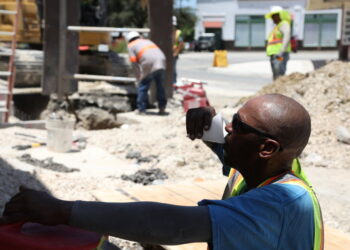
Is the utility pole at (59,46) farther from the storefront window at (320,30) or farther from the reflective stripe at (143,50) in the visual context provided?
the storefront window at (320,30)

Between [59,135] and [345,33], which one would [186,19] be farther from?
[59,135]

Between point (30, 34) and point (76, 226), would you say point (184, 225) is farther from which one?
point (30, 34)

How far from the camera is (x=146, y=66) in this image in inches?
370

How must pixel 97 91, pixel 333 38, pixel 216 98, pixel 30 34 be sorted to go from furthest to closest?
pixel 333 38, pixel 216 98, pixel 30 34, pixel 97 91

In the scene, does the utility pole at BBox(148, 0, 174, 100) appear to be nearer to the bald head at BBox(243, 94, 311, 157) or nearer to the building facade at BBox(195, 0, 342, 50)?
the bald head at BBox(243, 94, 311, 157)

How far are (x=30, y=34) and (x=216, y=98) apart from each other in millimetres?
4483

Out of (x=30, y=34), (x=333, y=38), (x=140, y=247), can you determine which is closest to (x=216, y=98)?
(x=30, y=34)

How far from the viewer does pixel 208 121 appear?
7.20 feet

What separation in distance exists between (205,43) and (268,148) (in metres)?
43.2

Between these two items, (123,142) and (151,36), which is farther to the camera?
(151,36)

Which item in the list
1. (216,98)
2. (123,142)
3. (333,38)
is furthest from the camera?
(333,38)

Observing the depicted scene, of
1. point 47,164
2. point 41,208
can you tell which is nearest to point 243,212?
point 41,208

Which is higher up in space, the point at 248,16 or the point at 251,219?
the point at 248,16

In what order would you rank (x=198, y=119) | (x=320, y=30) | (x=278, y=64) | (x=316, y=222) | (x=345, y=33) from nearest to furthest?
(x=316, y=222)
(x=198, y=119)
(x=278, y=64)
(x=345, y=33)
(x=320, y=30)
